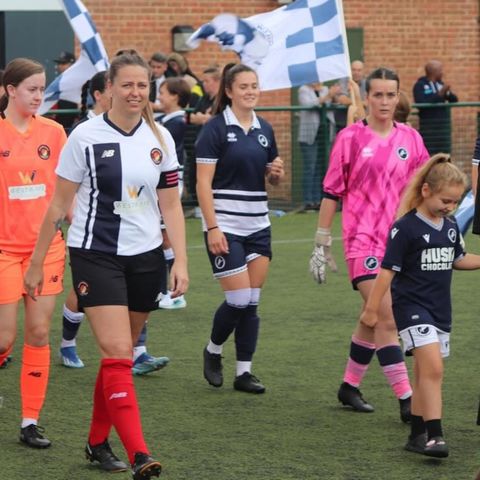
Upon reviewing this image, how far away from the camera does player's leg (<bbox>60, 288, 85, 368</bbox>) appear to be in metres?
8.64

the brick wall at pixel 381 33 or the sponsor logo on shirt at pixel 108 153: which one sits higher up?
the brick wall at pixel 381 33

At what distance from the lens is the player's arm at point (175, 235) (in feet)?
20.3

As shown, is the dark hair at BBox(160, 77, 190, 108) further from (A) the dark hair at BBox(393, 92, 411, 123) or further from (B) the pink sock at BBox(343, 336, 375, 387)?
(B) the pink sock at BBox(343, 336, 375, 387)

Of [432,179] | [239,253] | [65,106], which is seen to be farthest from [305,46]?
[65,106]

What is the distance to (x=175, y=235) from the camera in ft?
20.5

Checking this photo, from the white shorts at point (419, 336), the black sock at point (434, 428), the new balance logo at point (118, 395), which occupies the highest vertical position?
the white shorts at point (419, 336)

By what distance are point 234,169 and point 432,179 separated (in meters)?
1.75

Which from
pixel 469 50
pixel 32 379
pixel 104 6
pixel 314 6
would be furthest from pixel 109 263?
pixel 469 50

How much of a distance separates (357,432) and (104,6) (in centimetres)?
1347

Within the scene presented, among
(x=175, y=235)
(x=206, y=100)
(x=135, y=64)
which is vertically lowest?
(x=175, y=235)

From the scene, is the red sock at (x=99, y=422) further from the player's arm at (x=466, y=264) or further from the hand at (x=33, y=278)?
the player's arm at (x=466, y=264)

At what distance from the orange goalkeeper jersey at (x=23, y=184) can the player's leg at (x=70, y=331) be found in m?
1.67

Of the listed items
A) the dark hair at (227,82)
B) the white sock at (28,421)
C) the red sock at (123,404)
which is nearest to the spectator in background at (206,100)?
the dark hair at (227,82)

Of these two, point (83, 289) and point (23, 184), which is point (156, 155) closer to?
point (83, 289)
